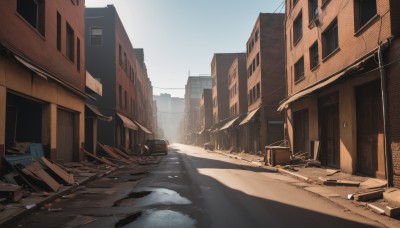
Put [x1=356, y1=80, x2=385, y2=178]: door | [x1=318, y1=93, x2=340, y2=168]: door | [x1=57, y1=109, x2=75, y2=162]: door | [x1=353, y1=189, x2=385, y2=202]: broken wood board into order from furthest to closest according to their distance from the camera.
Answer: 1. [x1=318, y1=93, x2=340, y2=168]: door
2. [x1=57, y1=109, x2=75, y2=162]: door
3. [x1=356, y1=80, x2=385, y2=178]: door
4. [x1=353, y1=189, x2=385, y2=202]: broken wood board

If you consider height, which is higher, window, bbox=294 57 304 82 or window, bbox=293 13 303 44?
window, bbox=293 13 303 44

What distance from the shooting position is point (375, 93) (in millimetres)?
13156

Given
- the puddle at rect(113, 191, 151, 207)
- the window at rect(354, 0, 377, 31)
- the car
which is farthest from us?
the car

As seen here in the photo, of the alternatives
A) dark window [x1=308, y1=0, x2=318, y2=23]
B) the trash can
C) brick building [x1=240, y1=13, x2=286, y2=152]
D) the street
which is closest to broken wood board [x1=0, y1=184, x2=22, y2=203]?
the street

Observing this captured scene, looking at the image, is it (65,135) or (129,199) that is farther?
(65,135)

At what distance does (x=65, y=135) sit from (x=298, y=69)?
1515cm

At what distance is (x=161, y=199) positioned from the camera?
9.50 metres

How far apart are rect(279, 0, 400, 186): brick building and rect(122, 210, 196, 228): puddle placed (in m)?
6.73

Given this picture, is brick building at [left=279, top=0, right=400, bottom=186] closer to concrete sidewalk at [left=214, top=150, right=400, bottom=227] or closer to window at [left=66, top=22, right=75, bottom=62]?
concrete sidewalk at [left=214, top=150, right=400, bottom=227]

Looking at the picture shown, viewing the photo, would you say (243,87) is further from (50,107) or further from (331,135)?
(50,107)

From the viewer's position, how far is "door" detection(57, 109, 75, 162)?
17.0m

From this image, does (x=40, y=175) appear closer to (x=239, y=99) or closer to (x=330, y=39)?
(x=330, y=39)

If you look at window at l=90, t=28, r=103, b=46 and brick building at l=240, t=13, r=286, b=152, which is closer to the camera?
window at l=90, t=28, r=103, b=46

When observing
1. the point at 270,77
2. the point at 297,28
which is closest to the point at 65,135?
the point at 297,28
